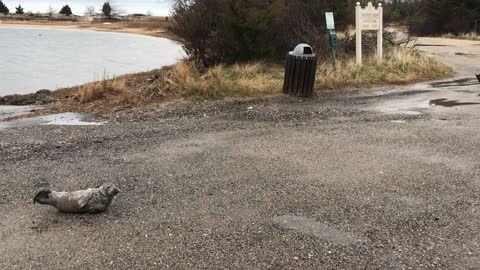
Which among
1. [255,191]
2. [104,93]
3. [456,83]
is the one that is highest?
[456,83]

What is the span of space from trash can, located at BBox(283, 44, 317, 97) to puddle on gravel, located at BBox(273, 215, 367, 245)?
21.3 ft

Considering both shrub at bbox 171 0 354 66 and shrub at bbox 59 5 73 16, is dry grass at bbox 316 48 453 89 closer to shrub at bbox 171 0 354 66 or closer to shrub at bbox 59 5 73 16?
shrub at bbox 171 0 354 66

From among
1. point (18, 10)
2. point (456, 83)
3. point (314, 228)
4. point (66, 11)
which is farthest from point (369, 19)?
point (18, 10)

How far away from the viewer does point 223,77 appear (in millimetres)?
12539

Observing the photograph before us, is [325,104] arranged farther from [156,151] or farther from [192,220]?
[192,220]

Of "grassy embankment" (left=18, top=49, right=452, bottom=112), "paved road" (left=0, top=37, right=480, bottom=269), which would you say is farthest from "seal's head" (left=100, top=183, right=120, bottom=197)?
"grassy embankment" (left=18, top=49, right=452, bottom=112)

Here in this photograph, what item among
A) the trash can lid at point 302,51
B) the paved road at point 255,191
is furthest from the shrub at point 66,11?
the paved road at point 255,191

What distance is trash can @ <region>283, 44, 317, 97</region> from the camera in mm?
10750

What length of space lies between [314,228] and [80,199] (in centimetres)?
206

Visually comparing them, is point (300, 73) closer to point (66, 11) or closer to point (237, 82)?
point (237, 82)

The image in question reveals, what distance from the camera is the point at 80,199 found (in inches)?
185

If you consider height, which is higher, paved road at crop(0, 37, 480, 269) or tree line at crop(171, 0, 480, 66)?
tree line at crop(171, 0, 480, 66)

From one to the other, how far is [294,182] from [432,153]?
2116 millimetres

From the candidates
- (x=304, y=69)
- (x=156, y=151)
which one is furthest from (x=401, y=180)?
(x=304, y=69)
